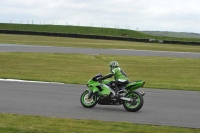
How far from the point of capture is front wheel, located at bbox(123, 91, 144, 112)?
12.0 m

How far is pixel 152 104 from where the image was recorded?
13711 mm

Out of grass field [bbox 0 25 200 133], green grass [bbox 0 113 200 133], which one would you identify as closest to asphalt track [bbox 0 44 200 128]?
green grass [bbox 0 113 200 133]

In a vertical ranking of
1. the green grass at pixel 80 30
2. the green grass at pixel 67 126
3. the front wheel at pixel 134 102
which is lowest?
the green grass at pixel 67 126

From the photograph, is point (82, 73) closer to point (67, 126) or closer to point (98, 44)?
point (67, 126)

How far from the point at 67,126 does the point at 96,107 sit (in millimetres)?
3341

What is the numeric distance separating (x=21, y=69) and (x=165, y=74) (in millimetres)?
8634

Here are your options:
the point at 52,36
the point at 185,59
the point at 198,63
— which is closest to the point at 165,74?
the point at 198,63

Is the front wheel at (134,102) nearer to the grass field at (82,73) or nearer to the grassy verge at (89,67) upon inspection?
the grass field at (82,73)

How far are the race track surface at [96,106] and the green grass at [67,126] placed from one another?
25.3 inches

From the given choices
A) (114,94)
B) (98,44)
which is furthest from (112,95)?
(98,44)

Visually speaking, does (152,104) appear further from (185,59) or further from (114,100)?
(185,59)

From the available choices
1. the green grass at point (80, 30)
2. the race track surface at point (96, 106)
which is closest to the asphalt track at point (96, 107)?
the race track surface at point (96, 106)

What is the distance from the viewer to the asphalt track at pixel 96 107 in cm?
1119

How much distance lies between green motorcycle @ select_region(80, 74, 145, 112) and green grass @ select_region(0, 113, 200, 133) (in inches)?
72.2
